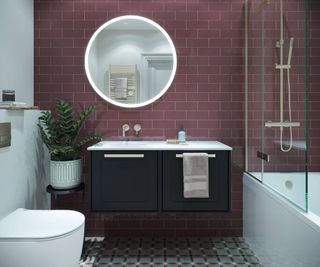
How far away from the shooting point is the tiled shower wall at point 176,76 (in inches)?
117

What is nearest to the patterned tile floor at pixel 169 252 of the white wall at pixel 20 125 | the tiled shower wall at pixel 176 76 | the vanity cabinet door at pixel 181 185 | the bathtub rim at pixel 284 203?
the tiled shower wall at pixel 176 76

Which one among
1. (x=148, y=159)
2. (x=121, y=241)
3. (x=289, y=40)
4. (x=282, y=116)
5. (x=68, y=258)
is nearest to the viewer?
(x=68, y=258)

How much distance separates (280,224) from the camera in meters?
2.07

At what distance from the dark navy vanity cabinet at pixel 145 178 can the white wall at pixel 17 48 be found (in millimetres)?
897

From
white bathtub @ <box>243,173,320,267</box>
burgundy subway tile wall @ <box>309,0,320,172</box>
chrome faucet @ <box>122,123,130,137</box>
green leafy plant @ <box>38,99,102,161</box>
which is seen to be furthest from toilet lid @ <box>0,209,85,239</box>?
burgundy subway tile wall @ <box>309,0,320,172</box>

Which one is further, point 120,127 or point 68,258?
point 120,127

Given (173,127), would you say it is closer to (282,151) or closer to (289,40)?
(282,151)

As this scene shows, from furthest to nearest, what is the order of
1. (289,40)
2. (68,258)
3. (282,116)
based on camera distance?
(282,116) < (289,40) < (68,258)

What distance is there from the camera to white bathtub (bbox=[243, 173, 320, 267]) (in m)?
1.68

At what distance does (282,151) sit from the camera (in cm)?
219

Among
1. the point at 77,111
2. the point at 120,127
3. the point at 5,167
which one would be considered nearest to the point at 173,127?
the point at 120,127

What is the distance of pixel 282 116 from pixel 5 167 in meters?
2.06

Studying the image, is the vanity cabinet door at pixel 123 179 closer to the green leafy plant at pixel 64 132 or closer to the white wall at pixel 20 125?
the green leafy plant at pixel 64 132

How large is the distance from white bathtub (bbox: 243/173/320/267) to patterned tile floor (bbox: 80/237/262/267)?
167 mm
